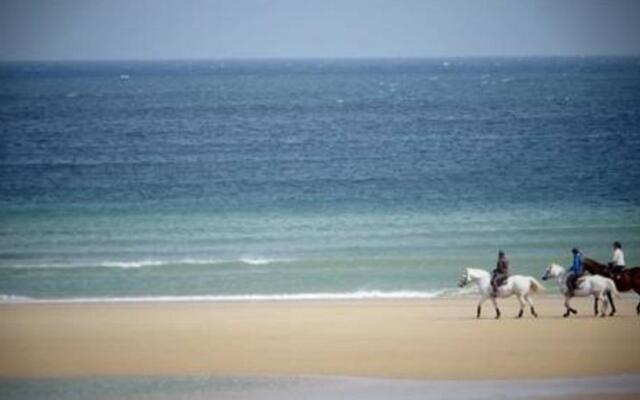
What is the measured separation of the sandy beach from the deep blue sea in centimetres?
243

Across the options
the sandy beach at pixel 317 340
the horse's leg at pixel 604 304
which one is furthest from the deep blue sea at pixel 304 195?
the horse's leg at pixel 604 304

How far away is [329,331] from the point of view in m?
22.9

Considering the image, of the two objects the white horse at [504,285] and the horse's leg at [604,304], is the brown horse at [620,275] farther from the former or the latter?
the white horse at [504,285]

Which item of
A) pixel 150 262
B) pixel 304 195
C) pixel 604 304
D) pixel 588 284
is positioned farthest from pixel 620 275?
pixel 304 195

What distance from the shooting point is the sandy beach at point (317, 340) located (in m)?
20.1

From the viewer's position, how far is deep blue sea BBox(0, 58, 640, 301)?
30.2 metres

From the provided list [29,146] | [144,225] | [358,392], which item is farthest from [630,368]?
[29,146]

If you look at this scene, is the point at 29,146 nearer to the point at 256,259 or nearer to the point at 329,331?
the point at 256,259

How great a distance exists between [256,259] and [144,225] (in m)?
6.34

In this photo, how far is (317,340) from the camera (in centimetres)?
2220

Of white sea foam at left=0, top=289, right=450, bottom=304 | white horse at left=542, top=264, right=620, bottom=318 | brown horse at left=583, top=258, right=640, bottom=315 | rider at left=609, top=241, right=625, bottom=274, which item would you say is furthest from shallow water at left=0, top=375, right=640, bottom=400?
white sea foam at left=0, top=289, right=450, bottom=304

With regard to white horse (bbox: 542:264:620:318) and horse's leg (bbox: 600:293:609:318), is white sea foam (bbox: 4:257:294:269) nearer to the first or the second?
white horse (bbox: 542:264:620:318)

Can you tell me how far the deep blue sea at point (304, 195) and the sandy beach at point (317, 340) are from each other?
7.98 ft

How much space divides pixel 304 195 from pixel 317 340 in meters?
21.3
